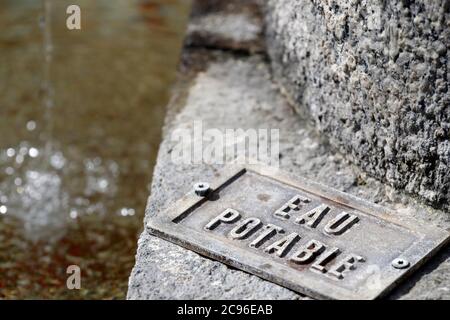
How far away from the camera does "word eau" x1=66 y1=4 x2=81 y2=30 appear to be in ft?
11.9

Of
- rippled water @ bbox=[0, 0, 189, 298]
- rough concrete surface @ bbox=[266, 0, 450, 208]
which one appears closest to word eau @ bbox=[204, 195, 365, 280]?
rough concrete surface @ bbox=[266, 0, 450, 208]

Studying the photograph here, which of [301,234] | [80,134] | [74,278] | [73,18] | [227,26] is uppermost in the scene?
[227,26]

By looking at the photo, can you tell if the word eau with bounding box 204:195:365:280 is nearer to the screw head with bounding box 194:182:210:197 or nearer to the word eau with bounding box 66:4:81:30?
the screw head with bounding box 194:182:210:197

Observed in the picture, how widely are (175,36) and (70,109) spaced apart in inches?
26.6

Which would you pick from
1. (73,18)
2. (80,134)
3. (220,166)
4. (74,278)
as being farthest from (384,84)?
(73,18)

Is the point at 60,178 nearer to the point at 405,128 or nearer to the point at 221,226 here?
the point at 221,226

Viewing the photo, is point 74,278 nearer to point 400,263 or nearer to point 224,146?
point 224,146

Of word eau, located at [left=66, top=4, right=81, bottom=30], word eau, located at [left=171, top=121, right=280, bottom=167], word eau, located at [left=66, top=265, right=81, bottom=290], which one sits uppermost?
word eau, located at [left=66, top=4, right=81, bottom=30]

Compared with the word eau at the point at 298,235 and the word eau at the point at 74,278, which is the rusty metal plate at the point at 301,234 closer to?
the word eau at the point at 298,235

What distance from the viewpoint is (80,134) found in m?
3.08

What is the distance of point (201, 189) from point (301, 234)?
0.94ft

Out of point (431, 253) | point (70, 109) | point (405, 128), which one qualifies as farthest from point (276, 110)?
point (70, 109)

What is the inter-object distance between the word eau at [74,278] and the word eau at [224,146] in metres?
0.46

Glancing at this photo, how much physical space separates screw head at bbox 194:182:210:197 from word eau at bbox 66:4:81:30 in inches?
69.5
